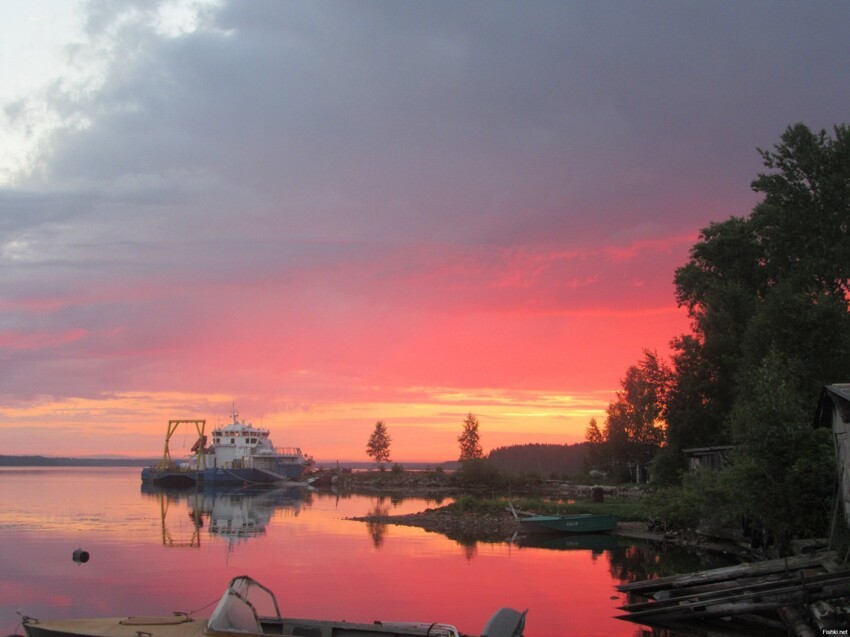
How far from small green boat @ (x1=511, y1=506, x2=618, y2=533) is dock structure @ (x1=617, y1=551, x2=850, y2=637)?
19474mm

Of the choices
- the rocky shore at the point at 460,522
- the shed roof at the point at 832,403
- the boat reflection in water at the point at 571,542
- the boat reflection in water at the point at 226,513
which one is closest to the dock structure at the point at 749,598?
the shed roof at the point at 832,403

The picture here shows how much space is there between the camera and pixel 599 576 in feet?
91.1

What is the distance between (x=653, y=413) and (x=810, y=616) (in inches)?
1495

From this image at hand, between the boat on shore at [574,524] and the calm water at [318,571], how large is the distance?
174 cm

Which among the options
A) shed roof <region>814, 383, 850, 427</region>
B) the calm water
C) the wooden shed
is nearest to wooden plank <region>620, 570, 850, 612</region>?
the calm water

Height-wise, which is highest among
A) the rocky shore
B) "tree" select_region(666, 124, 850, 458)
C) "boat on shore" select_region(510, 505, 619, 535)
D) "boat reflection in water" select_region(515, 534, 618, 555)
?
"tree" select_region(666, 124, 850, 458)

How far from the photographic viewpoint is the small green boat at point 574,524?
40.9 meters

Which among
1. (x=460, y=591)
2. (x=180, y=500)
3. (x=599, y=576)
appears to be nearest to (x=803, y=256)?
(x=599, y=576)

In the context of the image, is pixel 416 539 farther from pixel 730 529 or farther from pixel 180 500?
pixel 180 500

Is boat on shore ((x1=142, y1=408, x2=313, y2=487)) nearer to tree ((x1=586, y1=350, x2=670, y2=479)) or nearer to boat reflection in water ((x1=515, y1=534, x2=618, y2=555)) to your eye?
tree ((x1=586, y1=350, x2=670, y2=479))

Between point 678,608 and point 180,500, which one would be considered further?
point 180,500

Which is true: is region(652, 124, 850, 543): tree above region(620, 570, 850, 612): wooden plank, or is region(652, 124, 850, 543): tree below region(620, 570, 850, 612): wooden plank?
above

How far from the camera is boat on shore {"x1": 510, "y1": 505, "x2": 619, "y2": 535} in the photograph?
40.9 meters

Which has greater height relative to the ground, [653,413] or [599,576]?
[653,413]
